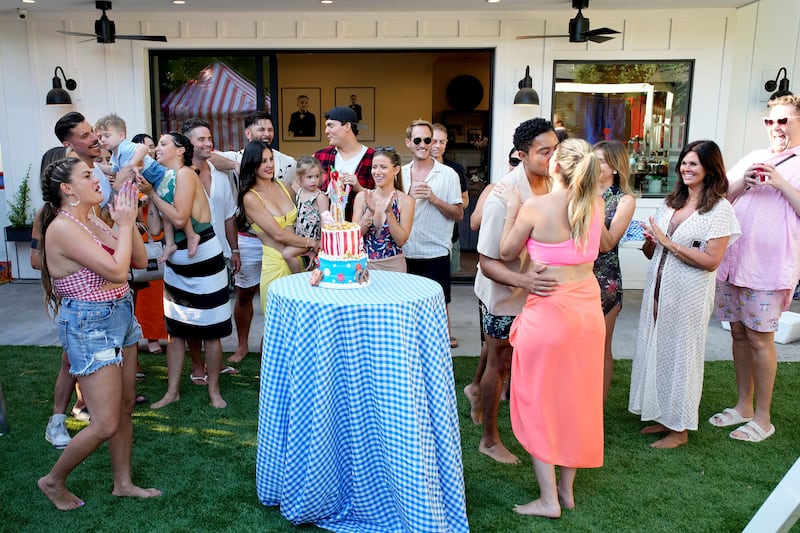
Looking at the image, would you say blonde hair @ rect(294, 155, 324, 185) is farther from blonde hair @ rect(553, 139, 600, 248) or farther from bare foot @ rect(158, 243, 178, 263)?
blonde hair @ rect(553, 139, 600, 248)

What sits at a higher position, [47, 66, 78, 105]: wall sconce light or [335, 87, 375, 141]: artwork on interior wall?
[335, 87, 375, 141]: artwork on interior wall

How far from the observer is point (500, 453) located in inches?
129

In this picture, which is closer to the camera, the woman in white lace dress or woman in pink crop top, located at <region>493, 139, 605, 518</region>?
woman in pink crop top, located at <region>493, 139, 605, 518</region>

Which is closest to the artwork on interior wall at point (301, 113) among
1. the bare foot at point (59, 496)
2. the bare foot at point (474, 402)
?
the bare foot at point (474, 402)

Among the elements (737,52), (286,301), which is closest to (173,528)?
(286,301)

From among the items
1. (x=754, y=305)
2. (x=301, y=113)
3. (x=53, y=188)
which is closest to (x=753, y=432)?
(x=754, y=305)

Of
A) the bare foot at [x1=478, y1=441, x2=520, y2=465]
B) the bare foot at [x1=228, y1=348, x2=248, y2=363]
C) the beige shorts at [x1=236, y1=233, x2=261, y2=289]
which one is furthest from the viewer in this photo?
the bare foot at [x1=228, y1=348, x2=248, y2=363]

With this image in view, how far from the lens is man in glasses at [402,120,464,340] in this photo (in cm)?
447

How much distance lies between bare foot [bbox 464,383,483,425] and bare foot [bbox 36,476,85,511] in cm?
212

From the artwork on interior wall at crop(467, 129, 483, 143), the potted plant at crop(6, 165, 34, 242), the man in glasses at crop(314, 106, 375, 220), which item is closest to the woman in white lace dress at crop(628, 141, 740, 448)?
the man in glasses at crop(314, 106, 375, 220)

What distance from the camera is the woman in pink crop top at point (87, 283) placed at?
2553 millimetres

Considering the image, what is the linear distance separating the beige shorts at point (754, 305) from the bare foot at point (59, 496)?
3627 millimetres

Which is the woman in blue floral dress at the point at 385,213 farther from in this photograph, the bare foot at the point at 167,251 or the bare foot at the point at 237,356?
the bare foot at the point at 237,356

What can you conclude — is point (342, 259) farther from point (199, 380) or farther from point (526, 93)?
point (526, 93)
